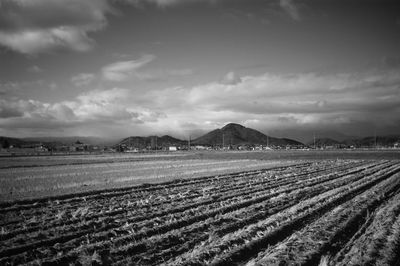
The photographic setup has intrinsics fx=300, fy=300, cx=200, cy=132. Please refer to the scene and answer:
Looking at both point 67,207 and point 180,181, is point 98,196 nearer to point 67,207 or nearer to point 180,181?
point 67,207

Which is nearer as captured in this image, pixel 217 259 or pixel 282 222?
pixel 217 259

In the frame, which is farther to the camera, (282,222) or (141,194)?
(141,194)

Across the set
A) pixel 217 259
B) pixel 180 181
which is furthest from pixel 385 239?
pixel 180 181

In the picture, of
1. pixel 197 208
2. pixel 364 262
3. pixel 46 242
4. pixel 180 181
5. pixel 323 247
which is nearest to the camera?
pixel 364 262

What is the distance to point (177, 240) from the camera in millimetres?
9031

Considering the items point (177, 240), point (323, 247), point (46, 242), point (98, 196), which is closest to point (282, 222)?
point (323, 247)

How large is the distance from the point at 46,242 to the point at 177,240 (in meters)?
3.88

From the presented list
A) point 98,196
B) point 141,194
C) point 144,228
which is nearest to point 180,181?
point 141,194

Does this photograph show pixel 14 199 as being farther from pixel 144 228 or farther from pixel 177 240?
pixel 177 240

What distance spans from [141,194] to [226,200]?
220 inches

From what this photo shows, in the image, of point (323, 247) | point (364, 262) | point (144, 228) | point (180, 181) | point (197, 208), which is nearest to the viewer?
point (364, 262)

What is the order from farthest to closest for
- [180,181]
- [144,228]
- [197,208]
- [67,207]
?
[180,181] → [67,207] → [197,208] → [144,228]

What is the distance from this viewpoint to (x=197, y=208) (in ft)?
43.3

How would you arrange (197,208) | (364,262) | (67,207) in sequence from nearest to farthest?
(364,262)
(197,208)
(67,207)
